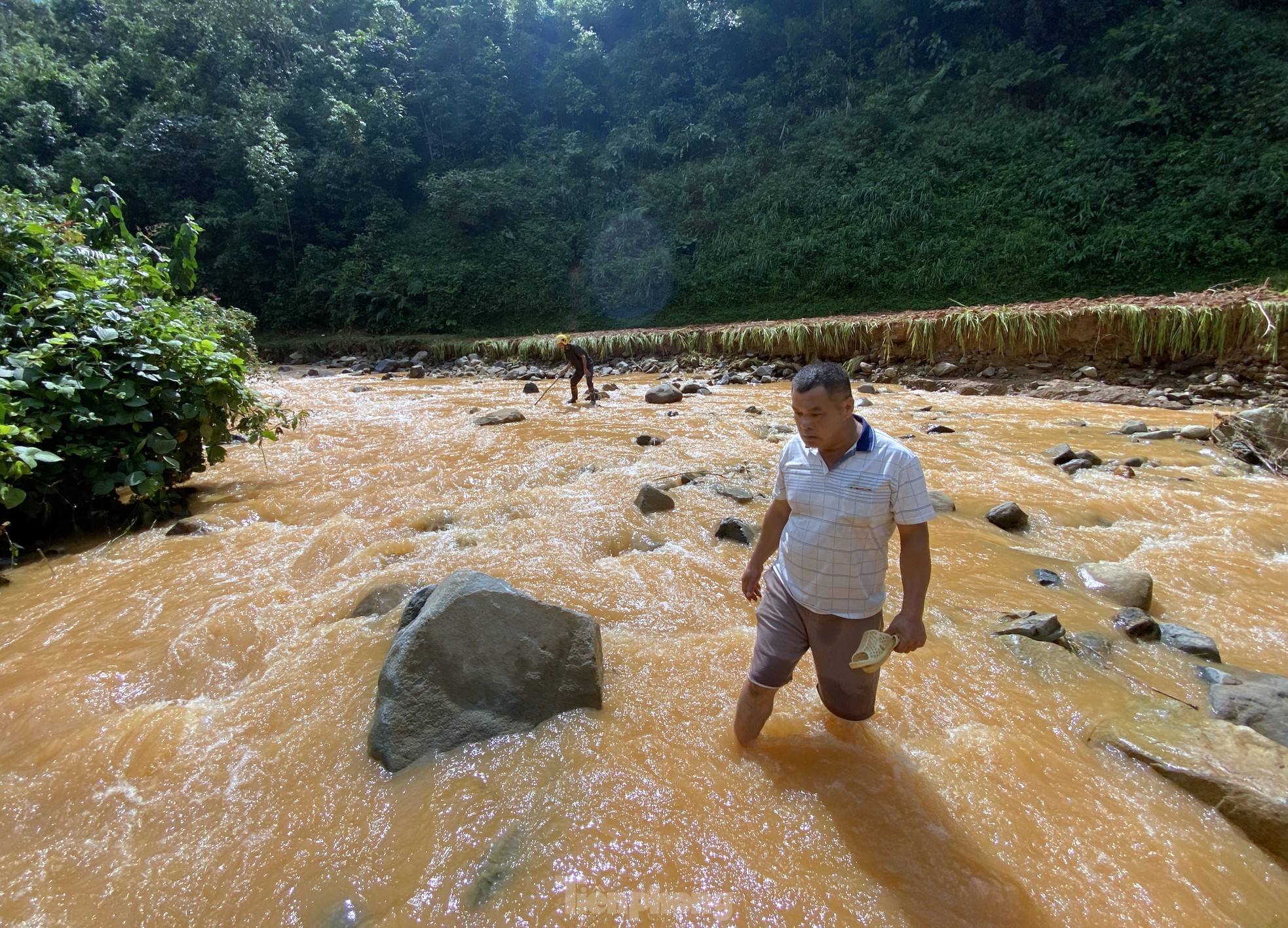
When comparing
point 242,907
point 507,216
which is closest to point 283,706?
Answer: point 242,907

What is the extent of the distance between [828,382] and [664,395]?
7994 millimetres

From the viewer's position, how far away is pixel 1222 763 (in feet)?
6.84

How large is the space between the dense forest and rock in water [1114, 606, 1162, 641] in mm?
15926

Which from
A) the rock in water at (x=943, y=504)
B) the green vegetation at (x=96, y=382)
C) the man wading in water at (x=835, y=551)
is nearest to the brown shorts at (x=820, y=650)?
the man wading in water at (x=835, y=551)

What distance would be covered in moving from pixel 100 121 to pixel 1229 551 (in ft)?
132

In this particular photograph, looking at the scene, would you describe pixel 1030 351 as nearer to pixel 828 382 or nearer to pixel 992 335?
pixel 992 335

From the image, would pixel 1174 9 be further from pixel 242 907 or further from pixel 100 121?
pixel 100 121

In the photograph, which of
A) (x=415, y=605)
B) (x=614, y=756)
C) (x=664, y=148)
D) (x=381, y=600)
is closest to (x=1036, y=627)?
(x=614, y=756)

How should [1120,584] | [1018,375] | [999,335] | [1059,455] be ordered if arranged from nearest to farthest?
[1120,584] → [1059,455] → [1018,375] → [999,335]

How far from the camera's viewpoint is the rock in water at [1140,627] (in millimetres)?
3047

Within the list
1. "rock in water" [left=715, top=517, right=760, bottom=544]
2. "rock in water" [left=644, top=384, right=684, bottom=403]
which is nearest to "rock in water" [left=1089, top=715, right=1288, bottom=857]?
"rock in water" [left=715, top=517, right=760, bottom=544]

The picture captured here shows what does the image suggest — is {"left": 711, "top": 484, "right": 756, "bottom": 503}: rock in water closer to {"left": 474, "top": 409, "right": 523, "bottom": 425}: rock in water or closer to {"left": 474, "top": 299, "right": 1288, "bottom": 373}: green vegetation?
{"left": 474, "top": 409, "right": 523, "bottom": 425}: rock in water

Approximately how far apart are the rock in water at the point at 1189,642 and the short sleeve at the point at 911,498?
1998 millimetres

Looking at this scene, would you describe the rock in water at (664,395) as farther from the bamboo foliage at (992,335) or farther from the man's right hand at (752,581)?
the man's right hand at (752,581)
